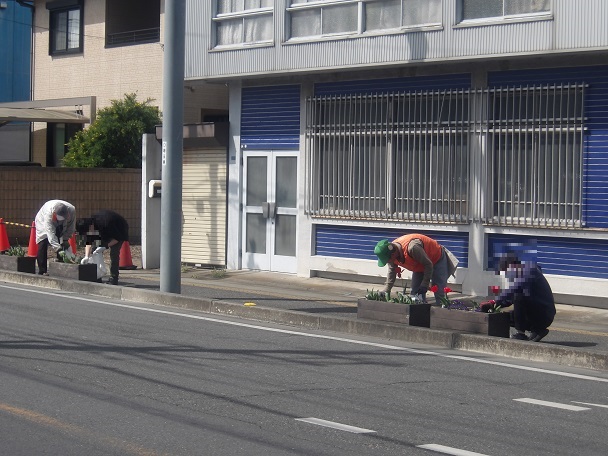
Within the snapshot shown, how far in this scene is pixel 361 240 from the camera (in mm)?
17500

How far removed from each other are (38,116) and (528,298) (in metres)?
20.4

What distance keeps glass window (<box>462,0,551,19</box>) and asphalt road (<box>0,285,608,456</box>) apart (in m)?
5.96

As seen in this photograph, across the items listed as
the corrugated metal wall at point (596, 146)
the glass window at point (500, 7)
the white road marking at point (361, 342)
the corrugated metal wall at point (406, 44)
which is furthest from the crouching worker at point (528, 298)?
the glass window at point (500, 7)

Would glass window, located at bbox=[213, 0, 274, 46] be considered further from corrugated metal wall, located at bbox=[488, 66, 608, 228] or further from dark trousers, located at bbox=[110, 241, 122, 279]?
corrugated metal wall, located at bbox=[488, 66, 608, 228]

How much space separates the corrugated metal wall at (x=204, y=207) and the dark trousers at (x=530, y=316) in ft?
30.9

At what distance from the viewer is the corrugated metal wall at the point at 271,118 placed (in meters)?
18.5

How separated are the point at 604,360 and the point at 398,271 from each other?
324 centimetres

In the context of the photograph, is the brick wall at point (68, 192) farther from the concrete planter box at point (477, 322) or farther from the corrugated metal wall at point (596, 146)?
the concrete planter box at point (477, 322)

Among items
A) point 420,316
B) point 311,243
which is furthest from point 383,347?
point 311,243

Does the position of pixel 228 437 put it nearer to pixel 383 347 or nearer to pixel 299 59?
pixel 383 347

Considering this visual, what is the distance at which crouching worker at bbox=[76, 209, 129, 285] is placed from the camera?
16.5 m

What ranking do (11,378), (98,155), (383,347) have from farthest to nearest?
1. (98,155)
2. (383,347)
3. (11,378)

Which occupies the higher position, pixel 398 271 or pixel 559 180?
pixel 559 180

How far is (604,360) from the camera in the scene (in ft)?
33.9
